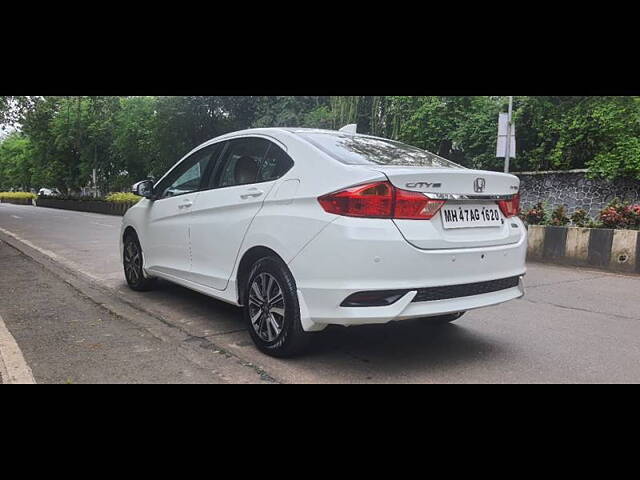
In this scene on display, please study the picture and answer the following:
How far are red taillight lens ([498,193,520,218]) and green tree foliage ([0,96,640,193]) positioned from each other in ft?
37.8

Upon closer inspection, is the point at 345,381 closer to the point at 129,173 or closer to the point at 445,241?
the point at 445,241

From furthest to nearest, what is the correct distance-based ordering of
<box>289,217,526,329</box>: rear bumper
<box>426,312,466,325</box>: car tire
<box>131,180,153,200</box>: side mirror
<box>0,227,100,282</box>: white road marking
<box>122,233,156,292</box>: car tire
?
1. <box>0,227,100,282</box>: white road marking
2. <box>122,233,156,292</box>: car tire
3. <box>131,180,153,200</box>: side mirror
4. <box>426,312,466,325</box>: car tire
5. <box>289,217,526,329</box>: rear bumper

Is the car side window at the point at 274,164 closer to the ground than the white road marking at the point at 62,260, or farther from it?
farther from it

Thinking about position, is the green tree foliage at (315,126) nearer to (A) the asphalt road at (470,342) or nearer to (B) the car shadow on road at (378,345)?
(A) the asphalt road at (470,342)

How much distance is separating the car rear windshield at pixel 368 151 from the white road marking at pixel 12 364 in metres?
2.48

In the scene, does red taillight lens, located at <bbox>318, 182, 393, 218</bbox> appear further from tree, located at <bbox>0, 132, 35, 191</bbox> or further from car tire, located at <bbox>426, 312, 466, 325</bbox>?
tree, located at <bbox>0, 132, 35, 191</bbox>

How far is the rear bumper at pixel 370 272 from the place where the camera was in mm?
3256

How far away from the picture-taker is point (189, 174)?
5242 millimetres

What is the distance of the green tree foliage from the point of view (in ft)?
48.4

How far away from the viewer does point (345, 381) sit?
3.45m

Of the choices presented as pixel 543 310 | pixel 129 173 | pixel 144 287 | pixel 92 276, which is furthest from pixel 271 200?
pixel 129 173

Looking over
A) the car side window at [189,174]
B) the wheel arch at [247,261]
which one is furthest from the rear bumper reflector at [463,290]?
the car side window at [189,174]

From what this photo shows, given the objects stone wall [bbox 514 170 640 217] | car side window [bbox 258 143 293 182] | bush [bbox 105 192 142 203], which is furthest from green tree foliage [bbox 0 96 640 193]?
car side window [bbox 258 143 293 182]
